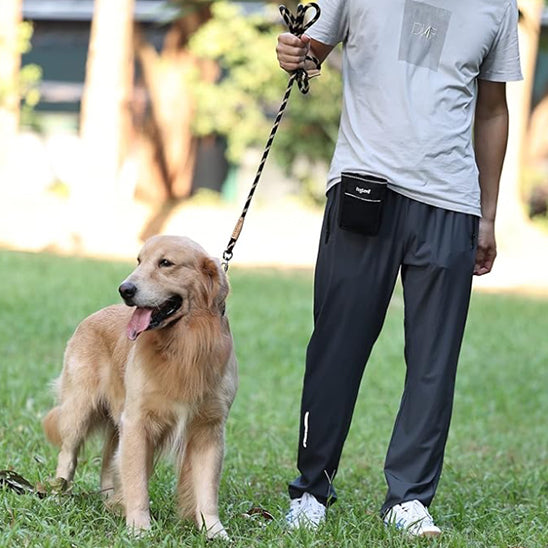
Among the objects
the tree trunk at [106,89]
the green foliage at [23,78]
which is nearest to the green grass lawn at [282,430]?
the tree trunk at [106,89]

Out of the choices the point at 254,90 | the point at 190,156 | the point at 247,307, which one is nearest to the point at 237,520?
the point at 247,307

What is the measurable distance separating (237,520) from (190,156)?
22.1 metres

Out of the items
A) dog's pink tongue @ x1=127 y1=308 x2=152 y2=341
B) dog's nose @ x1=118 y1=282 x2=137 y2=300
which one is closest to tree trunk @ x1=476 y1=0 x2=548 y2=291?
dog's pink tongue @ x1=127 y1=308 x2=152 y2=341

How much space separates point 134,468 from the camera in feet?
13.9

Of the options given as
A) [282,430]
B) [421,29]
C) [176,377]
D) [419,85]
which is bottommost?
[282,430]

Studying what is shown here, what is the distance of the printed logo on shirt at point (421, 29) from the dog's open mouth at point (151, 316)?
129 centimetres

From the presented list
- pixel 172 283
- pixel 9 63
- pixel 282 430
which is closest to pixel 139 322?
pixel 172 283

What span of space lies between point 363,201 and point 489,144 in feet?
2.23

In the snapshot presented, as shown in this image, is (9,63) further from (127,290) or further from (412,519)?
(412,519)

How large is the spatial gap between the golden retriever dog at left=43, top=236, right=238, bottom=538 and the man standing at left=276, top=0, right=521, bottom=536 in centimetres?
44

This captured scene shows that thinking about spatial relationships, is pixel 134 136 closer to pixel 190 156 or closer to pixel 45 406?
pixel 190 156

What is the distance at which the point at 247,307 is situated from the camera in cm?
1274

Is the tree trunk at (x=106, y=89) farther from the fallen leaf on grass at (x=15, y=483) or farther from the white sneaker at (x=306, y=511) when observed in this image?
the white sneaker at (x=306, y=511)

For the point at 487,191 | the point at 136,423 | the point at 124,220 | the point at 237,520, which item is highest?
the point at 487,191
